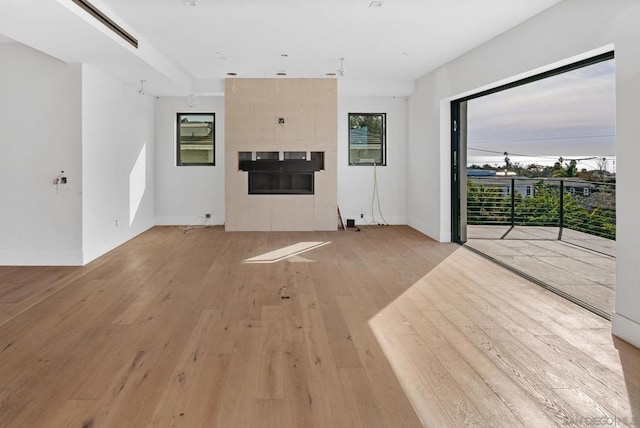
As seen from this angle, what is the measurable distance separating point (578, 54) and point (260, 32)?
3051 mm

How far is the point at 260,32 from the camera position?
4996 mm

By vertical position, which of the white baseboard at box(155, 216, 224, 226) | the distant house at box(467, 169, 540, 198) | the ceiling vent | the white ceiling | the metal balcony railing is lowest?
the white baseboard at box(155, 216, 224, 226)

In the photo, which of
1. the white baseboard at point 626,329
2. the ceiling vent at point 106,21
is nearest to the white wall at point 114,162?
the ceiling vent at point 106,21

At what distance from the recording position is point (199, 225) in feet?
28.0

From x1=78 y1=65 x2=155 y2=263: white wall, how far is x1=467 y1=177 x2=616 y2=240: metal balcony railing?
18.5 feet

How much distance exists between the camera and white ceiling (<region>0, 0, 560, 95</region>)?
403 centimetres

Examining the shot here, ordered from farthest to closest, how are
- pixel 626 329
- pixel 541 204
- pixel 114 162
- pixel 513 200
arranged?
1. pixel 513 200
2. pixel 541 204
3. pixel 114 162
4. pixel 626 329

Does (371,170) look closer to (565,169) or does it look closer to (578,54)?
(565,169)

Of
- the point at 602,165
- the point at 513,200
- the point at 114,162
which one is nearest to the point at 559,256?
the point at 602,165

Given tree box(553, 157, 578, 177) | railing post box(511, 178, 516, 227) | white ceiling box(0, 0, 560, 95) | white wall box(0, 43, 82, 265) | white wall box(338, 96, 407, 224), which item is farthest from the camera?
white wall box(338, 96, 407, 224)

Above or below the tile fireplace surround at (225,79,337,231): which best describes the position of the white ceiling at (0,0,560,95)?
above

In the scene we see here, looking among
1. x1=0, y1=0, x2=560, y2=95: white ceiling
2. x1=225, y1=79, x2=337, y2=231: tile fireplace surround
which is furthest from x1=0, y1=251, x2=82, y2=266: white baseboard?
x1=225, y1=79, x2=337, y2=231: tile fireplace surround

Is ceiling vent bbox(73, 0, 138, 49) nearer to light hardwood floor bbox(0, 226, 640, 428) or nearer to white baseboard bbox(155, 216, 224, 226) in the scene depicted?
light hardwood floor bbox(0, 226, 640, 428)

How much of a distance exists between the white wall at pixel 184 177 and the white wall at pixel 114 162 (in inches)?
10.1
